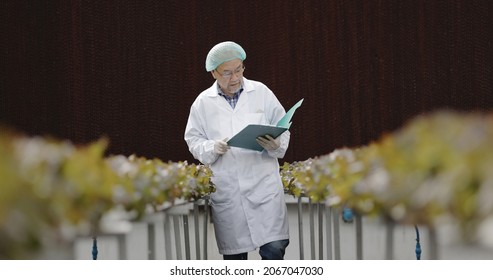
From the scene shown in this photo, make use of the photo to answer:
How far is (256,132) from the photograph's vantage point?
8.81ft

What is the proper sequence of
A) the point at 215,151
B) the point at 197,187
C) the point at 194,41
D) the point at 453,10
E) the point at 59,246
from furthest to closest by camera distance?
1. the point at 194,41
2. the point at 453,10
3. the point at 215,151
4. the point at 197,187
5. the point at 59,246

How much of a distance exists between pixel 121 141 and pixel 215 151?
3972 mm

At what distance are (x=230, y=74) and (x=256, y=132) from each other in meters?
0.40

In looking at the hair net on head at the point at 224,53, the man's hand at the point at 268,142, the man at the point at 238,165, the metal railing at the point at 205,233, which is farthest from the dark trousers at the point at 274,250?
the hair net on head at the point at 224,53

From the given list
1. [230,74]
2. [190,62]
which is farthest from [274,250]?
[190,62]

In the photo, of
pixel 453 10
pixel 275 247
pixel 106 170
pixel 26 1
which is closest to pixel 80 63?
pixel 26 1

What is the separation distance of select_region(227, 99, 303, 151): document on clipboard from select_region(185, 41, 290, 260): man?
0.30 feet

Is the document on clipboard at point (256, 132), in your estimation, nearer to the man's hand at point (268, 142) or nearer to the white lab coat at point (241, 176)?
the man's hand at point (268, 142)

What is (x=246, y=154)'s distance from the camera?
3.00 meters

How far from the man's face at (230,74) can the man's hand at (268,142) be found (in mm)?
327

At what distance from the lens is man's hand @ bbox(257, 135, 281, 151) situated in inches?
111

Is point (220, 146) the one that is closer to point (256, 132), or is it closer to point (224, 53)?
point (256, 132)

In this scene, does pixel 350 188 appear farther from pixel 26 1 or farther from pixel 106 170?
pixel 26 1
